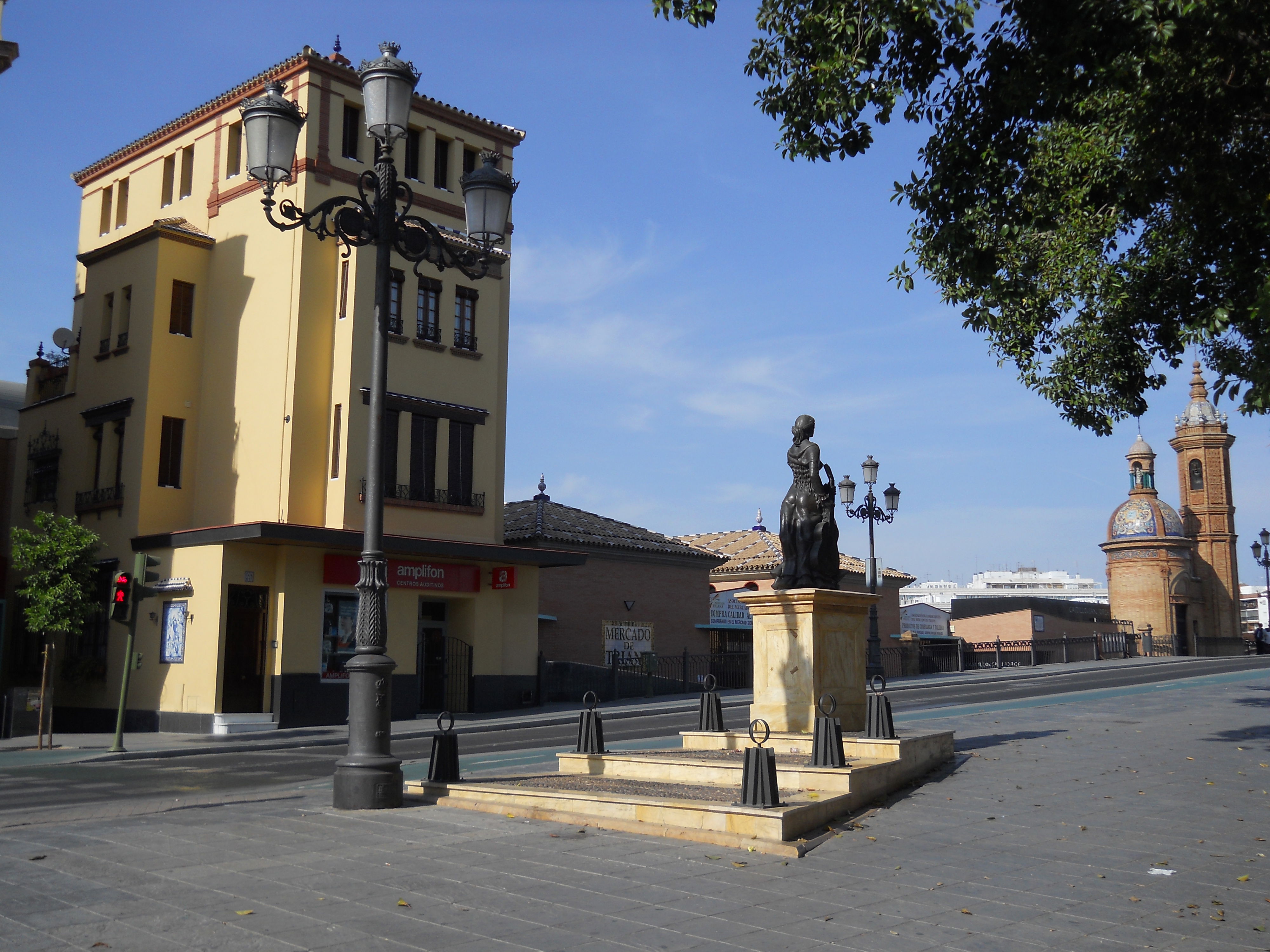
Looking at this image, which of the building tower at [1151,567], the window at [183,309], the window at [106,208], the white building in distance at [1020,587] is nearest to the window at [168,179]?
the window at [106,208]

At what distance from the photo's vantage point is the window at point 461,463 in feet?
89.6

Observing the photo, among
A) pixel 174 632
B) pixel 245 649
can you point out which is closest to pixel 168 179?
pixel 174 632

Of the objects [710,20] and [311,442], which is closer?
[710,20]

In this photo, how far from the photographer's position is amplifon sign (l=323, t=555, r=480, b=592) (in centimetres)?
2458

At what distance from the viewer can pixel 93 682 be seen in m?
26.4

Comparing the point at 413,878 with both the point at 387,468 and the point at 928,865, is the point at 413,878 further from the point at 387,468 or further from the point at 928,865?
the point at 387,468

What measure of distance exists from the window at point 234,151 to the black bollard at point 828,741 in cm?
2294

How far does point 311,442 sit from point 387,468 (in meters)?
1.85

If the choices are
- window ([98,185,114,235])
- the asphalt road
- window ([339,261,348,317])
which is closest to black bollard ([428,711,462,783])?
the asphalt road

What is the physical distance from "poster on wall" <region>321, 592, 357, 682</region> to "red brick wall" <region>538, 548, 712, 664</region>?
716 cm

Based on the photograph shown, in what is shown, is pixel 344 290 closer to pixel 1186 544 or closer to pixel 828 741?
pixel 828 741

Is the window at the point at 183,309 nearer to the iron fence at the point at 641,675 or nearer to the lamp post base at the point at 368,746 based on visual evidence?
the iron fence at the point at 641,675

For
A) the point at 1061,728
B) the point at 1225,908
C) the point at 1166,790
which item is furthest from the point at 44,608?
the point at 1225,908

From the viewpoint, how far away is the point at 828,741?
991 cm
